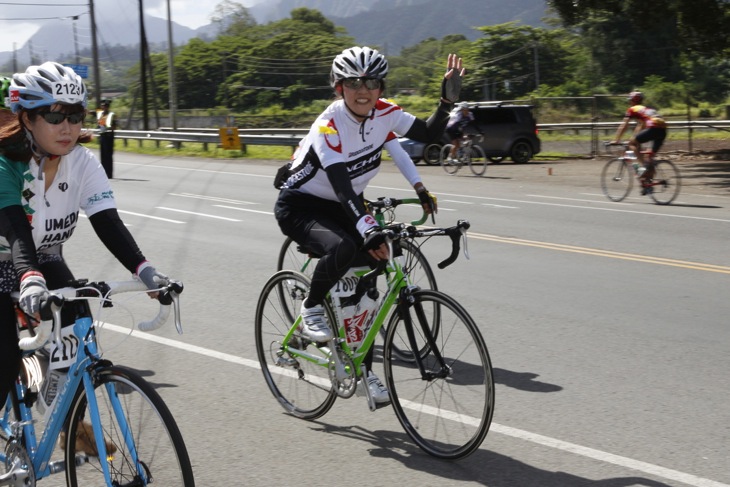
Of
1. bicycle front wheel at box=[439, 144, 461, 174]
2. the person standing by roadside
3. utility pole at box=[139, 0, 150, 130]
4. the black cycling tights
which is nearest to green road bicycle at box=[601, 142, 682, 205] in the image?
bicycle front wheel at box=[439, 144, 461, 174]

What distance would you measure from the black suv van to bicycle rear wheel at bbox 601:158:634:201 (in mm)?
10401

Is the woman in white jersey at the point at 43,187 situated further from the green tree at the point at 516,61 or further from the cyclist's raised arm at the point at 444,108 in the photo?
the green tree at the point at 516,61

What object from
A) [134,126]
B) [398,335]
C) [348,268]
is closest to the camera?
[398,335]

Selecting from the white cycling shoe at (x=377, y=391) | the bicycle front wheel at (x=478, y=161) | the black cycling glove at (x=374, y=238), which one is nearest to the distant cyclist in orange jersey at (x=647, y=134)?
the bicycle front wheel at (x=478, y=161)

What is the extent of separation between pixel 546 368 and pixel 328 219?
77.8 inches

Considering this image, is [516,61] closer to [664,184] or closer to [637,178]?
[637,178]

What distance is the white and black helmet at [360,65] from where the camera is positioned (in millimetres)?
5562

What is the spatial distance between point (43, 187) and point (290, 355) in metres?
2.30

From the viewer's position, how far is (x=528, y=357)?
23.2ft

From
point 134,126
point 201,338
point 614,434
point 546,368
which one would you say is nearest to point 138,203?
point 201,338

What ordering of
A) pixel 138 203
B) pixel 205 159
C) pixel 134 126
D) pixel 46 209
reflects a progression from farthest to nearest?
pixel 134 126, pixel 205 159, pixel 138 203, pixel 46 209

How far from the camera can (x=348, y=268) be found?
550 cm

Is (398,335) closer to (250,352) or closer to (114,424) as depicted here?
(114,424)

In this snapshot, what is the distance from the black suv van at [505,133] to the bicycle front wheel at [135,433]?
25625 mm
